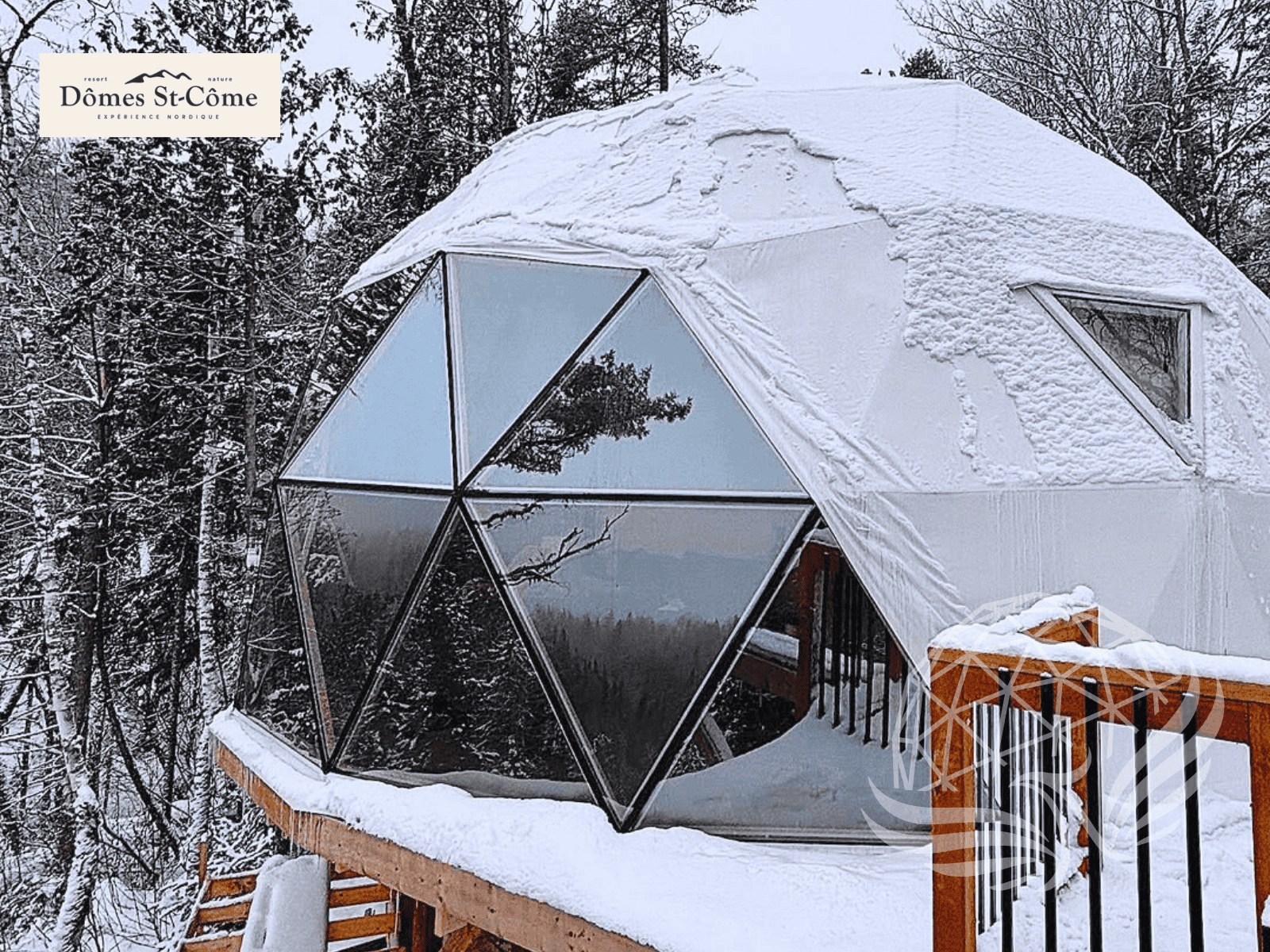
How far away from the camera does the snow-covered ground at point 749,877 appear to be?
2.92 metres

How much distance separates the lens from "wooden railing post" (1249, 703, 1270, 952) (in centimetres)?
192

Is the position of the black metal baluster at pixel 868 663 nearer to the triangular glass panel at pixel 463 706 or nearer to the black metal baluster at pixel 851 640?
the black metal baluster at pixel 851 640

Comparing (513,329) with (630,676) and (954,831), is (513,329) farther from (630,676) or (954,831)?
(954,831)

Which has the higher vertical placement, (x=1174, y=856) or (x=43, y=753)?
(x=1174, y=856)

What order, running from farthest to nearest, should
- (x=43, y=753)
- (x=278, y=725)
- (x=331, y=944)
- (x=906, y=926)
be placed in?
(x=43, y=753) < (x=331, y=944) < (x=278, y=725) < (x=906, y=926)

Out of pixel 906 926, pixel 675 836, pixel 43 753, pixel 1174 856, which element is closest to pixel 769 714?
pixel 675 836

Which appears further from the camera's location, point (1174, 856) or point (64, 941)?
point (64, 941)

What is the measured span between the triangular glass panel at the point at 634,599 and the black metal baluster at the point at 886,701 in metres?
1.22

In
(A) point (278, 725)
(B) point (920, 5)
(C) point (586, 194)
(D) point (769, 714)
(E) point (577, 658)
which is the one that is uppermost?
(B) point (920, 5)

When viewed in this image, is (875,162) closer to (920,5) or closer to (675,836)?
(675,836)

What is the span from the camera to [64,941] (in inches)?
434

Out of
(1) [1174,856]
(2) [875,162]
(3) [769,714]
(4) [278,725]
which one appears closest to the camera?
(1) [1174,856]

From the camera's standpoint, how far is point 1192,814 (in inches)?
80.2

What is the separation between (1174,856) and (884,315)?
103 inches
